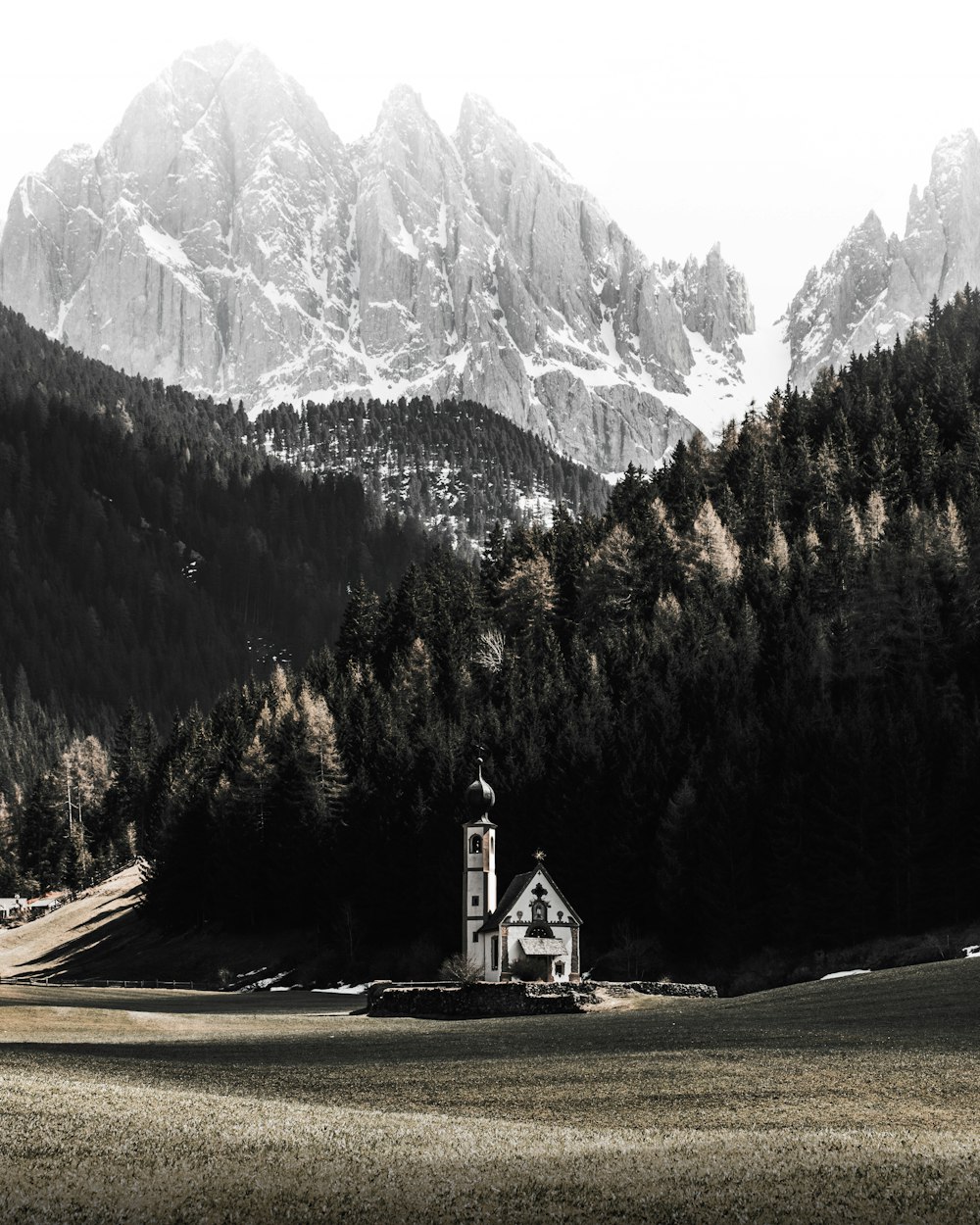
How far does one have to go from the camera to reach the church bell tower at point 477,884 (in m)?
85.1

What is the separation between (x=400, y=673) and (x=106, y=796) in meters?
68.1

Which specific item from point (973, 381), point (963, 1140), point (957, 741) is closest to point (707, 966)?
point (957, 741)

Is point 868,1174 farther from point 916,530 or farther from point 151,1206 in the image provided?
point 916,530

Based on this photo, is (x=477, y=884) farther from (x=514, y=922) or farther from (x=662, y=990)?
(x=662, y=990)

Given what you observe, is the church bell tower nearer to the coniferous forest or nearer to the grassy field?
the coniferous forest

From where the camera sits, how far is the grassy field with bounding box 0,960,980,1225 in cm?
1984

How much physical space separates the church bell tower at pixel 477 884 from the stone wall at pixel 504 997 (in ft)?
49.8

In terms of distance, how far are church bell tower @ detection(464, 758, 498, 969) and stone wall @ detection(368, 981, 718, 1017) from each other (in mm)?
15181

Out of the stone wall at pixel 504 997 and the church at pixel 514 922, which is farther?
the church at pixel 514 922

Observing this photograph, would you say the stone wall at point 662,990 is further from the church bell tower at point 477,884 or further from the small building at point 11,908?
the small building at point 11,908

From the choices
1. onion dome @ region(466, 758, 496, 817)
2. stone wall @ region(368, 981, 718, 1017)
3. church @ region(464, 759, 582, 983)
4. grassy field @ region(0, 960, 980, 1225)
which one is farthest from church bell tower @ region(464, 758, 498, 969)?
grassy field @ region(0, 960, 980, 1225)

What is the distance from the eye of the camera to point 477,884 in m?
85.6

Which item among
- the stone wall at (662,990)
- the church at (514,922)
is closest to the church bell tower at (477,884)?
the church at (514,922)

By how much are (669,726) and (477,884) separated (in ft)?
56.4
